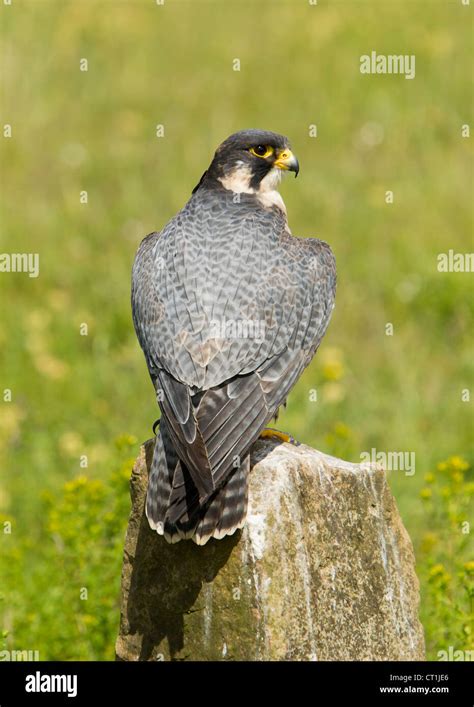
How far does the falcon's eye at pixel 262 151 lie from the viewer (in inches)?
228

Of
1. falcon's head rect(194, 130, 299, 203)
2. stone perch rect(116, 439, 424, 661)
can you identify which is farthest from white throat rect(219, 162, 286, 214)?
stone perch rect(116, 439, 424, 661)

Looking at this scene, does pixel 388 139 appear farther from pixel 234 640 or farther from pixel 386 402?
pixel 234 640

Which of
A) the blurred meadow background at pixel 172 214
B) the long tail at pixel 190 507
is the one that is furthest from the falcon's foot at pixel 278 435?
the blurred meadow background at pixel 172 214

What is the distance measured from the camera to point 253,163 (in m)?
5.79

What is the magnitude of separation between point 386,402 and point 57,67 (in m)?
6.39

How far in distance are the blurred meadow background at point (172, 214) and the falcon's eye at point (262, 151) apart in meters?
1.51

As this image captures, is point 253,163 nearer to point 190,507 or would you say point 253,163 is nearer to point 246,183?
point 246,183

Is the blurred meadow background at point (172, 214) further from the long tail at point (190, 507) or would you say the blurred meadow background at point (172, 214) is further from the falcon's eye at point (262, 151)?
the falcon's eye at point (262, 151)

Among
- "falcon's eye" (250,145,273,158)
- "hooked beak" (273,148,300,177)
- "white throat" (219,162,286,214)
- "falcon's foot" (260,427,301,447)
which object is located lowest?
"falcon's foot" (260,427,301,447)

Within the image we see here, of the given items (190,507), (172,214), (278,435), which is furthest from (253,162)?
(172,214)

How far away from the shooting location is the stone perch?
14.5 feet

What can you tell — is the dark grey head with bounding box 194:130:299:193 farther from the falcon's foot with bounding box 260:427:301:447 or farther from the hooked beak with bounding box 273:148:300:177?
the falcon's foot with bounding box 260:427:301:447

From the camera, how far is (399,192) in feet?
37.1

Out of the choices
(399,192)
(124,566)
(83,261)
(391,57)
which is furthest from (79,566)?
(391,57)
